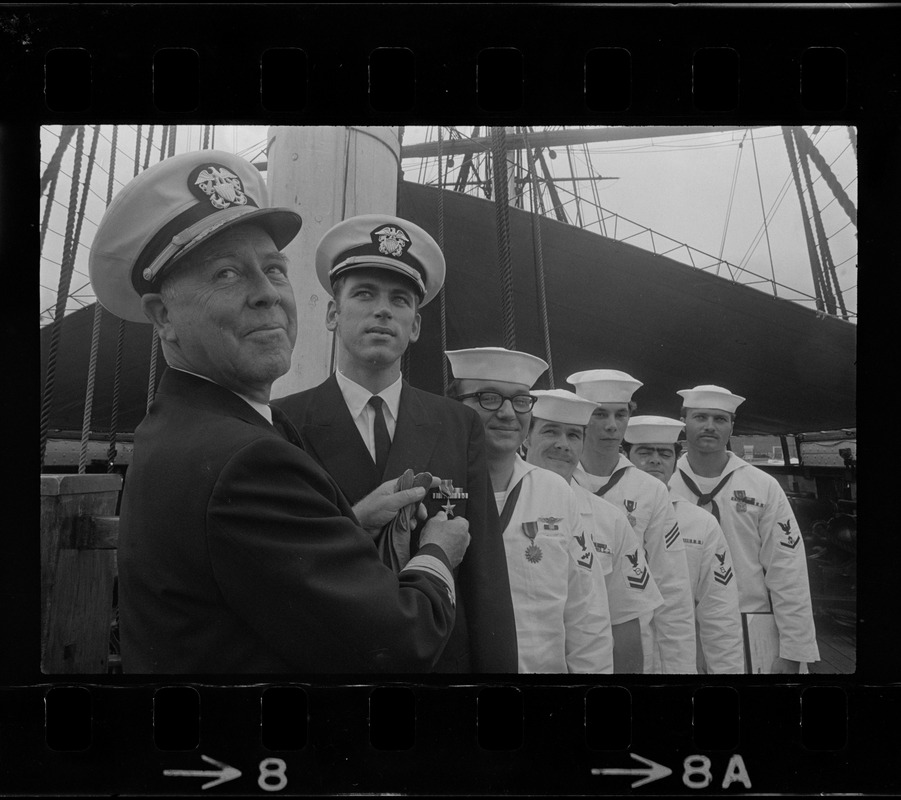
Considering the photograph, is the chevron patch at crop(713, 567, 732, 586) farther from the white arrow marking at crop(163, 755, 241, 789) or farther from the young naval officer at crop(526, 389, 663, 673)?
the white arrow marking at crop(163, 755, 241, 789)

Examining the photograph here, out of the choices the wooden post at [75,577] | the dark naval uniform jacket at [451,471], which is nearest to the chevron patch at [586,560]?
the dark naval uniform jacket at [451,471]

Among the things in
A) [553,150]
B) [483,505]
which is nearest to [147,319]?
[483,505]

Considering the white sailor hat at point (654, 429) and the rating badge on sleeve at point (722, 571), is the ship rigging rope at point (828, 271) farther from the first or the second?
the rating badge on sleeve at point (722, 571)

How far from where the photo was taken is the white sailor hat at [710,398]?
3090 millimetres

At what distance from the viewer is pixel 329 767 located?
119 inches

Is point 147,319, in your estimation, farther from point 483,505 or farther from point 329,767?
point 329,767

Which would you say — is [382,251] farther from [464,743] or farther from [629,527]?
[464,743]

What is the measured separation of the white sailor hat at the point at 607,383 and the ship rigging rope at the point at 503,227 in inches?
12.6

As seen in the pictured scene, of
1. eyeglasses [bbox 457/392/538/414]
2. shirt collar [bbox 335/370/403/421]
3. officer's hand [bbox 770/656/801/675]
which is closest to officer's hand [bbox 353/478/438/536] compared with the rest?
shirt collar [bbox 335/370/403/421]

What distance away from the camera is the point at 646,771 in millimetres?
3043

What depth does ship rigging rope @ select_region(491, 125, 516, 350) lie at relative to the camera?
3.05 m

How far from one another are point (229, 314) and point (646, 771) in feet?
8.39

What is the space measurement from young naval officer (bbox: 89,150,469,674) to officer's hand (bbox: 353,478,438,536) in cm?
7
